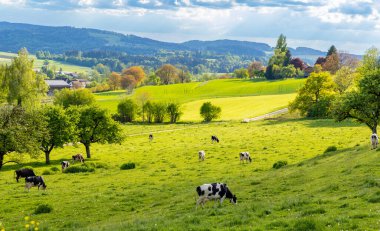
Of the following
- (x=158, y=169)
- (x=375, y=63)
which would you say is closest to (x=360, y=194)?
(x=158, y=169)

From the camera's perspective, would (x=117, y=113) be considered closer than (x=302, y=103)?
No

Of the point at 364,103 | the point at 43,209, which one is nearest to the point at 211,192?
the point at 43,209

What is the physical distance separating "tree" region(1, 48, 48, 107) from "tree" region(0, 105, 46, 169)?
108 feet

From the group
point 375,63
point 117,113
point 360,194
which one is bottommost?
point 117,113

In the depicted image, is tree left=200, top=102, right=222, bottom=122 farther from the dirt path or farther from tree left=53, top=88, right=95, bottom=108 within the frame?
tree left=53, top=88, right=95, bottom=108

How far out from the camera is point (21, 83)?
3258 inches

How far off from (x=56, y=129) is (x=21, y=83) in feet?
101

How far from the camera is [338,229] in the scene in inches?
594

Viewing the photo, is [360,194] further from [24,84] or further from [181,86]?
[181,86]

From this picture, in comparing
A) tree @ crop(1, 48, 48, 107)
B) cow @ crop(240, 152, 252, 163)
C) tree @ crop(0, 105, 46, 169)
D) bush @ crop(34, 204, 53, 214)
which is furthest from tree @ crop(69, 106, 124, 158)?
bush @ crop(34, 204, 53, 214)

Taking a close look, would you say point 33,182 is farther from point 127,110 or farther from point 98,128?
point 127,110

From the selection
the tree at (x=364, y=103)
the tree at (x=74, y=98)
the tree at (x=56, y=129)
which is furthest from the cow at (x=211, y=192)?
the tree at (x=74, y=98)

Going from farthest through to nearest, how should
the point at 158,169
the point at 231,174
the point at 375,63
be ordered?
the point at 375,63
the point at 158,169
the point at 231,174

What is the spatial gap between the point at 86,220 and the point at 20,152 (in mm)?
28403
